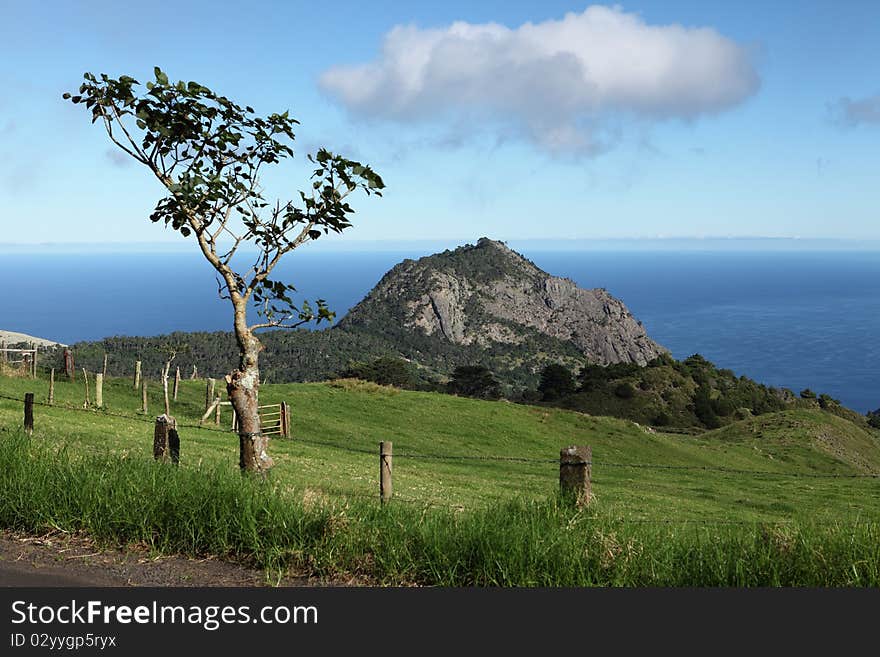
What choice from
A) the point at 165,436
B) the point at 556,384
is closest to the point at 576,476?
the point at 165,436

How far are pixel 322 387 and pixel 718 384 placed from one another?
8845cm

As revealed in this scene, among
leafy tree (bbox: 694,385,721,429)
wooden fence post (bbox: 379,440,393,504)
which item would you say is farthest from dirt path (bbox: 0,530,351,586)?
leafy tree (bbox: 694,385,721,429)

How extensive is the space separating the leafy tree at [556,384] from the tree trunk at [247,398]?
10099 cm

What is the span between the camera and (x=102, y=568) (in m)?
8.39

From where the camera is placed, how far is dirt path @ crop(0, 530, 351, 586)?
26.2 ft

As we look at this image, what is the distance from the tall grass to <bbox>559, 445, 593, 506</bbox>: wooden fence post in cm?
33

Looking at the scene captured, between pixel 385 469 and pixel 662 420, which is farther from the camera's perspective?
pixel 662 420

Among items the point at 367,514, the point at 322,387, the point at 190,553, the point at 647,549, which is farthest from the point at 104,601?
the point at 322,387

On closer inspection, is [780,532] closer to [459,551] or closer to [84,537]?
[459,551]

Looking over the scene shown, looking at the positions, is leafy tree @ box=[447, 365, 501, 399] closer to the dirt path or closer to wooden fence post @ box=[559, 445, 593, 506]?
wooden fence post @ box=[559, 445, 593, 506]

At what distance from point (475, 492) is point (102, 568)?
18026 mm

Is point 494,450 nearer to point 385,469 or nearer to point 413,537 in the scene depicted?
point 385,469

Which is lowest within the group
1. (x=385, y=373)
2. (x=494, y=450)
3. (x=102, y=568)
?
(x=385, y=373)

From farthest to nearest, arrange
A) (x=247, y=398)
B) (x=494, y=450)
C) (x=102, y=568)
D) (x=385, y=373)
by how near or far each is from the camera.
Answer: (x=385, y=373) < (x=494, y=450) < (x=247, y=398) < (x=102, y=568)
